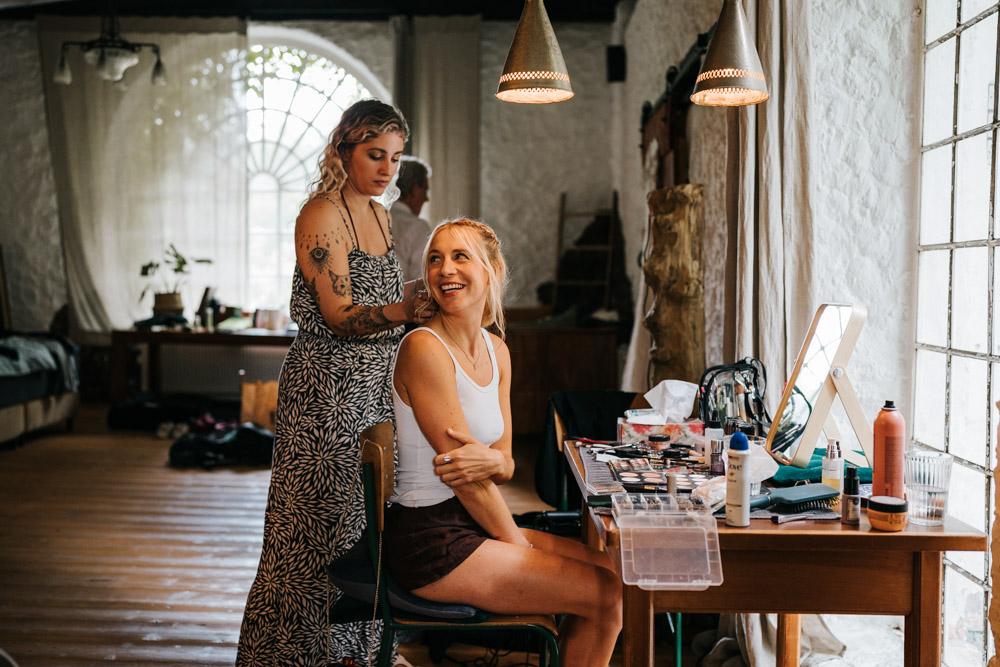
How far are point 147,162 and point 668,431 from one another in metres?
6.72

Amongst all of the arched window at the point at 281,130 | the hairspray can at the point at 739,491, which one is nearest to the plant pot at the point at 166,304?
the arched window at the point at 281,130

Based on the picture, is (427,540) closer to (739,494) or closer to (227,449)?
(739,494)

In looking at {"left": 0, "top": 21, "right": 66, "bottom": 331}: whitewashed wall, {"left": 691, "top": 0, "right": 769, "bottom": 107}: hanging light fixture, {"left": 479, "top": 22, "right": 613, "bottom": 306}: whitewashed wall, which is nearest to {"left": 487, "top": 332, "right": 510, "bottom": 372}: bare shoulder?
{"left": 691, "top": 0, "right": 769, "bottom": 107}: hanging light fixture

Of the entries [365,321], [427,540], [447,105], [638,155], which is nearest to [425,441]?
[427,540]

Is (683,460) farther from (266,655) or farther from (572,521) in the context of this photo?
(266,655)

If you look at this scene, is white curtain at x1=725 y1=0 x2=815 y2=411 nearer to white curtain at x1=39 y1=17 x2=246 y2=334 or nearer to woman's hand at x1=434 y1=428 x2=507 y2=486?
woman's hand at x1=434 y1=428 x2=507 y2=486

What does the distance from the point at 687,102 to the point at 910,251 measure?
68.5 inches

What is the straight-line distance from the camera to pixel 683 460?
2.18 metres

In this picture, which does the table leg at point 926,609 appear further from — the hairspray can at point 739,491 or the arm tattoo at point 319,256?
the arm tattoo at point 319,256

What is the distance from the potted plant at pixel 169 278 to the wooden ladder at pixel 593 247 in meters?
3.14

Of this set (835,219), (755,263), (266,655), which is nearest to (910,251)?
(835,219)

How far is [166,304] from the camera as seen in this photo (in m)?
7.29

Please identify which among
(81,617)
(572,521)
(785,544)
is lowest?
(81,617)

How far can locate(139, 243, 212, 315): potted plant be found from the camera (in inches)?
287
